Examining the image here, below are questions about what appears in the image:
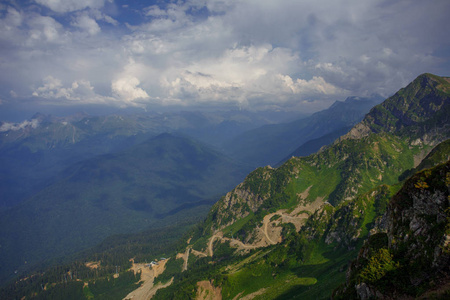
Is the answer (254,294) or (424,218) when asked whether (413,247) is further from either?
(254,294)

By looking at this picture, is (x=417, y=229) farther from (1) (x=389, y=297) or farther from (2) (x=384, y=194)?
(2) (x=384, y=194)

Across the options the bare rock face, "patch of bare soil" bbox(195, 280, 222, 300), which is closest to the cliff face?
the bare rock face

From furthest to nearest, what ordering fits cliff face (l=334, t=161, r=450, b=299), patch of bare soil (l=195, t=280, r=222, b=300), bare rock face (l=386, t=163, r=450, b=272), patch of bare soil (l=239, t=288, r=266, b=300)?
patch of bare soil (l=195, t=280, r=222, b=300)
patch of bare soil (l=239, t=288, r=266, b=300)
bare rock face (l=386, t=163, r=450, b=272)
cliff face (l=334, t=161, r=450, b=299)

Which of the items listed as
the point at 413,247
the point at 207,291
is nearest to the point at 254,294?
the point at 207,291

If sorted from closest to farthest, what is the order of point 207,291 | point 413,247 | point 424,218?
point 424,218, point 413,247, point 207,291

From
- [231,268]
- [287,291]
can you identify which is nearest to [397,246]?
[287,291]

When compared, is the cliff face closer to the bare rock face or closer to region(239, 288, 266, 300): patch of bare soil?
the bare rock face
